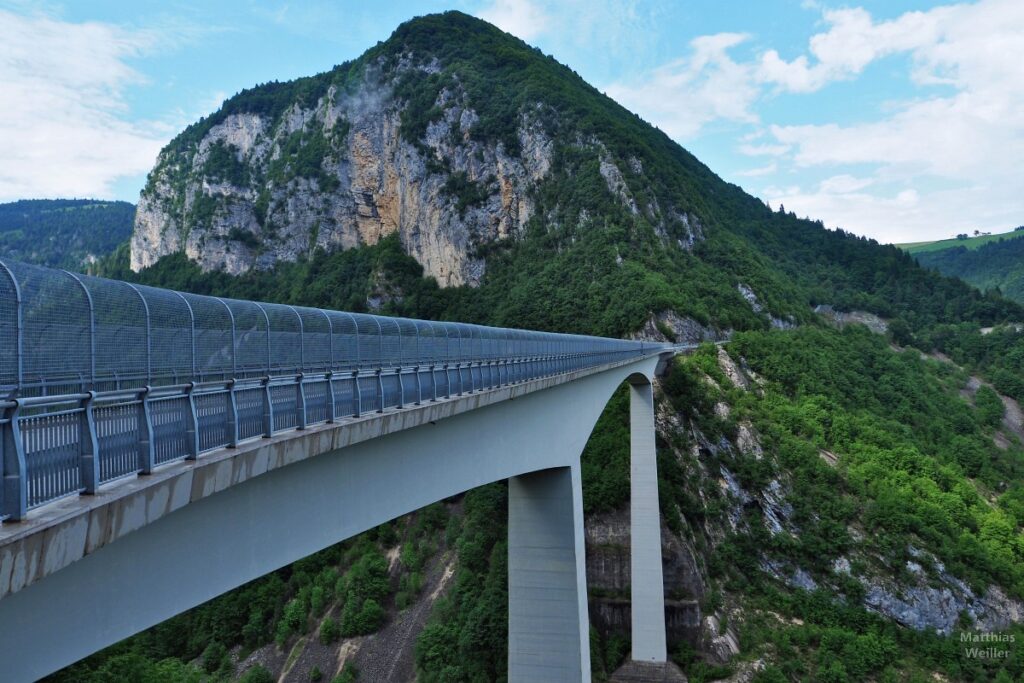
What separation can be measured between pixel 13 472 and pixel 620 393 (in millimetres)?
44119

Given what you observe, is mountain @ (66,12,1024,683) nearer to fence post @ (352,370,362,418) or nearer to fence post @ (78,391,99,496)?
fence post @ (352,370,362,418)

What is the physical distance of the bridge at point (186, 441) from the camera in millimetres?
4668

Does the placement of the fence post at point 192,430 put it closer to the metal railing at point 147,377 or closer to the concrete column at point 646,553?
the metal railing at point 147,377

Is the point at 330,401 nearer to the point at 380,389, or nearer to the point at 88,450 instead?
the point at 380,389

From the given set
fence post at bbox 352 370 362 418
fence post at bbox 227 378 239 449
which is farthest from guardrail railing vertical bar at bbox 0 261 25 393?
fence post at bbox 352 370 362 418

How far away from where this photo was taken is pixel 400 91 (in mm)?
97938

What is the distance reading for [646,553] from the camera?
33.8 metres

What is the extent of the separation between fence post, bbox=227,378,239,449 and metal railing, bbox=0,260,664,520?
0.01 m

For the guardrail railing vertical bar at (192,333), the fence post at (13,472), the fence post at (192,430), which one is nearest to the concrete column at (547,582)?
the guardrail railing vertical bar at (192,333)

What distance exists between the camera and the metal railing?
4898 mm

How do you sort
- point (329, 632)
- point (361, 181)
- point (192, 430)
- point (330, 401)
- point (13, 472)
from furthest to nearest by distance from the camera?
point (361, 181) < point (329, 632) < point (330, 401) < point (192, 430) < point (13, 472)

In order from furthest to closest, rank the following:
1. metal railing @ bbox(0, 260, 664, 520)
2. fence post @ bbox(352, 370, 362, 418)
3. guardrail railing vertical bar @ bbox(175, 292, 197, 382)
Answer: fence post @ bbox(352, 370, 362, 418)
guardrail railing vertical bar @ bbox(175, 292, 197, 382)
metal railing @ bbox(0, 260, 664, 520)

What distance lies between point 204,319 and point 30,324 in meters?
2.34

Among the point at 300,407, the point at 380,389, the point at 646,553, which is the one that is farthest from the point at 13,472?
the point at 646,553
